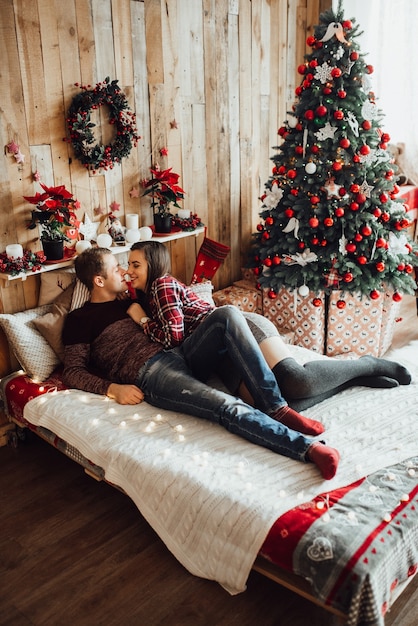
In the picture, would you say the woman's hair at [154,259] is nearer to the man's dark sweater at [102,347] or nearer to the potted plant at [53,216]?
the man's dark sweater at [102,347]

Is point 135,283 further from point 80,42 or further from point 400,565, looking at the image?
point 400,565

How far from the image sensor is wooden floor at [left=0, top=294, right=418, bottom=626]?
6.45 feet

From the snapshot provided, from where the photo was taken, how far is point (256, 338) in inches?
107

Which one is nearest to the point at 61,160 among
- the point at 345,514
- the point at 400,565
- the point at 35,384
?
the point at 35,384

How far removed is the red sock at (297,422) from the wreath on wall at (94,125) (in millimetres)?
1646

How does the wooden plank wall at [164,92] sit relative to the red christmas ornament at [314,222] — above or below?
above

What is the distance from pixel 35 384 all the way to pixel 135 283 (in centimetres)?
67

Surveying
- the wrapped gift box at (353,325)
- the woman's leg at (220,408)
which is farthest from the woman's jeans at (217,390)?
the wrapped gift box at (353,325)

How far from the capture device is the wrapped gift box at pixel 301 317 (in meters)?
3.64

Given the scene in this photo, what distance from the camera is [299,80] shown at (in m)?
4.42

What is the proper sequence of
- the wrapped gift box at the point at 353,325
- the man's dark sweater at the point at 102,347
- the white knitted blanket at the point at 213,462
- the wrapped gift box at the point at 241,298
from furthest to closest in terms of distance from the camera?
the wrapped gift box at the point at 241,298
the wrapped gift box at the point at 353,325
the man's dark sweater at the point at 102,347
the white knitted blanket at the point at 213,462

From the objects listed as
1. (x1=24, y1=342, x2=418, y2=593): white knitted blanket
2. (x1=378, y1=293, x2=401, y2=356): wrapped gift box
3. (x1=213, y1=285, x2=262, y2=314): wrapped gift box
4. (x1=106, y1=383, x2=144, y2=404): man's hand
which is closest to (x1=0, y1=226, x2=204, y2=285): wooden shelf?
(x1=213, y1=285, x2=262, y2=314): wrapped gift box

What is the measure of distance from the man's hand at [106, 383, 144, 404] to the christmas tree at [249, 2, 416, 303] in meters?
1.36

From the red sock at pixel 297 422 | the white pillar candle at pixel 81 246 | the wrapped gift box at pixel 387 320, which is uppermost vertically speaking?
the white pillar candle at pixel 81 246
